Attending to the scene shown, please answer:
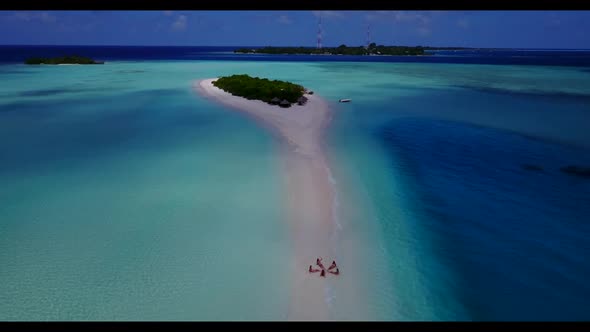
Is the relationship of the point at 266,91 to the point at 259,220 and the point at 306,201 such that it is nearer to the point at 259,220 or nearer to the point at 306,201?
the point at 306,201

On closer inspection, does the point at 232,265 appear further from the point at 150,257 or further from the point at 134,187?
the point at 134,187

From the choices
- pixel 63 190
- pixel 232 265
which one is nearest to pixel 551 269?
pixel 232 265

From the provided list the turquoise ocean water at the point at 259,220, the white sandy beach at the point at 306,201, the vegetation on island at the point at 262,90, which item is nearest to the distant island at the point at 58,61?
the vegetation on island at the point at 262,90

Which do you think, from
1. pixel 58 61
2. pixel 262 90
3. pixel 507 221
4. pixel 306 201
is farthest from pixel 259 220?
A: pixel 58 61

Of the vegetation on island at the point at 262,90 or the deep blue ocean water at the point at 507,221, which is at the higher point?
the vegetation on island at the point at 262,90

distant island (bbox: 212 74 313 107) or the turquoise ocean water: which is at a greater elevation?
distant island (bbox: 212 74 313 107)

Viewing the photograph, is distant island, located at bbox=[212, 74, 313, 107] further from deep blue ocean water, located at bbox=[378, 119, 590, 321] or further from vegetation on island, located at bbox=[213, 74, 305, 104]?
deep blue ocean water, located at bbox=[378, 119, 590, 321]

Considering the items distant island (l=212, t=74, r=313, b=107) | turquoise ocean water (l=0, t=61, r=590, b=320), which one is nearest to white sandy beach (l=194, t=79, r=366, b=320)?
turquoise ocean water (l=0, t=61, r=590, b=320)

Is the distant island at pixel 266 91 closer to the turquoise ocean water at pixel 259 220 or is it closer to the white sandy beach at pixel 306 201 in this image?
the white sandy beach at pixel 306 201
